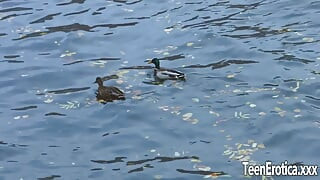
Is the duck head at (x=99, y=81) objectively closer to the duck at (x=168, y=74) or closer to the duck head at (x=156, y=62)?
the duck at (x=168, y=74)

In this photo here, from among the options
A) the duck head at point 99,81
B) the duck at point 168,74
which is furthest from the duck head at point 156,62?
the duck head at point 99,81

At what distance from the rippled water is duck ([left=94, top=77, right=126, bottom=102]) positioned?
121 mm

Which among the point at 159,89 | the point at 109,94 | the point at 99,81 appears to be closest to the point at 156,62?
the point at 159,89

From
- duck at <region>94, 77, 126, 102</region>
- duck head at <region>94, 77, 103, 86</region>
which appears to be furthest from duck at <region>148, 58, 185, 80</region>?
duck head at <region>94, 77, 103, 86</region>

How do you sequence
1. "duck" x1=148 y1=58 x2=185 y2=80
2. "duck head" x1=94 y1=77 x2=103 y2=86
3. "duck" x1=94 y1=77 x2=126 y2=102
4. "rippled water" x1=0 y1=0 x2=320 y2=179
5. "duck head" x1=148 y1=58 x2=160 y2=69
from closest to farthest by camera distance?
1. "rippled water" x1=0 y1=0 x2=320 y2=179
2. "duck" x1=94 y1=77 x2=126 y2=102
3. "duck head" x1=94 y1=77 x2=103 y2=86
4. "duck" x1=148 y1=58 x2=185 y2=80
5. "duck head" x1=148 y1=58 x2=160 y2=69

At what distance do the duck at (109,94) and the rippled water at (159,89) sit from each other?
4.8 inches

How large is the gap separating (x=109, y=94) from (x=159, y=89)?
1.17 meters

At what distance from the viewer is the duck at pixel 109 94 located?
47.1ft

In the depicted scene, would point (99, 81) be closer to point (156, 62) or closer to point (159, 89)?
point (159, 89)

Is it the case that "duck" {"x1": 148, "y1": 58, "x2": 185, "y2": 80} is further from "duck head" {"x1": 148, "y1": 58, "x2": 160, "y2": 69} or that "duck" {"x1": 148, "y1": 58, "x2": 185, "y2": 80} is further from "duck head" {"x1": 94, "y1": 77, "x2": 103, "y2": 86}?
"duck head" {"x1": 94, "y1": 77, "x2": 103, "y2": 86}

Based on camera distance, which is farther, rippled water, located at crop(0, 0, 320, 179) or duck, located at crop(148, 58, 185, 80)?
duck, located at crop(148, 58, 185, 80)

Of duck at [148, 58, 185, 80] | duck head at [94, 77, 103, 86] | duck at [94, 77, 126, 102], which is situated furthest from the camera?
duck at [148, 58, 185, 80]

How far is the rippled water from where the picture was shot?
12539mm

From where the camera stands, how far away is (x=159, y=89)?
15.0m
